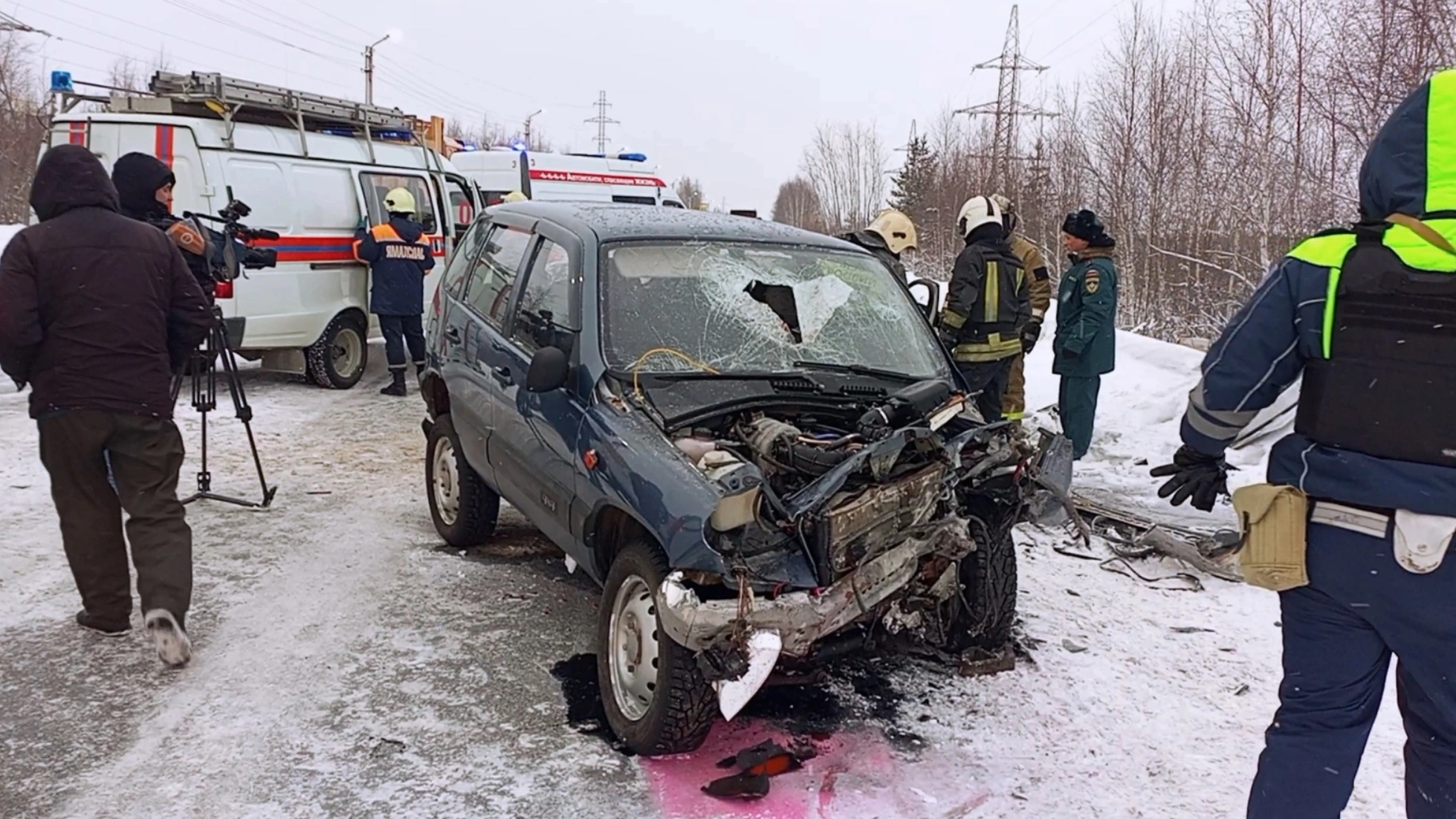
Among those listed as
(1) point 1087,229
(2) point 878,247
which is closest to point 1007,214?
(1) point 1087,229

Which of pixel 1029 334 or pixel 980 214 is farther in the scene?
pixel 1029 334

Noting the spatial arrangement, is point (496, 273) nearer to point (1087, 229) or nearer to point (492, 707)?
point (492, 707)

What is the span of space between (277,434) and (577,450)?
5.14 m

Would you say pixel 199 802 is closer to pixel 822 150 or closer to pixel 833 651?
pixel 833 651

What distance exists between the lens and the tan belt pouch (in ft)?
7.82

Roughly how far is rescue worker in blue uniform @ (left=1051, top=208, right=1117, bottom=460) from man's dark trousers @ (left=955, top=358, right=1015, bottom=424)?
1.45 ft

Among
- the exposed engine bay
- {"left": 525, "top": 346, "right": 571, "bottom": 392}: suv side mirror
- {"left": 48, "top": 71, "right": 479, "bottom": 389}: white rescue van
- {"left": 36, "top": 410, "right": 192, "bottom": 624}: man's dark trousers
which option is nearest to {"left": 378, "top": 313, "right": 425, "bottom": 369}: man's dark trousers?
{"left": 48, "top": 71, "right": 479, "bottom": 389}: white rescue van

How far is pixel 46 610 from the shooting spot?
4375 millimetres

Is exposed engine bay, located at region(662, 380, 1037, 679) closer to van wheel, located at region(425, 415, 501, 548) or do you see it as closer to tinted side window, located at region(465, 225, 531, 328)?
tinted side window, located at region(465, 225, 531, 328)

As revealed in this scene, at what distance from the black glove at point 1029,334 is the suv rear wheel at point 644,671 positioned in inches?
158

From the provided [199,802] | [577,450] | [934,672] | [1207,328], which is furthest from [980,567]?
[1207,328]

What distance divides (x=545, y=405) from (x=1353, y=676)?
2990mm

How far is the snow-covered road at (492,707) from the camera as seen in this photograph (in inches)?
122

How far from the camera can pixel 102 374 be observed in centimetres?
382
